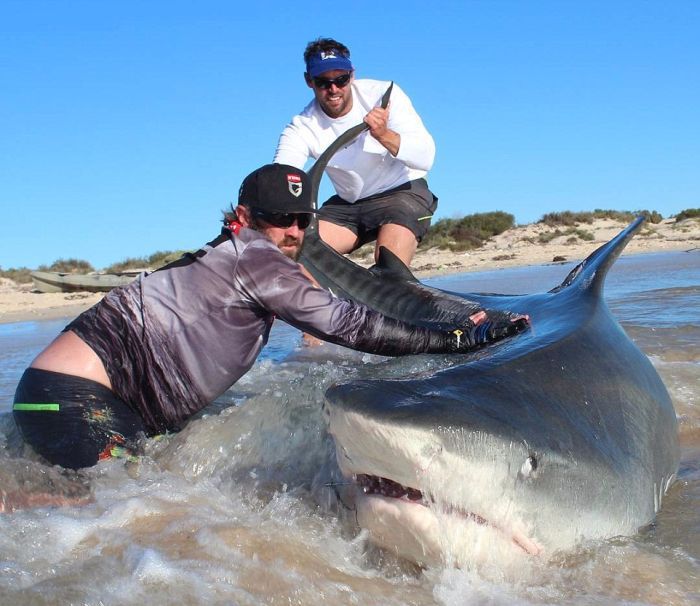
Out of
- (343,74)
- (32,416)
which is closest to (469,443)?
(32,416)

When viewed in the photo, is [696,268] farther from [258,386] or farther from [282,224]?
[282,224]

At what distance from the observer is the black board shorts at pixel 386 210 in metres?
6.05

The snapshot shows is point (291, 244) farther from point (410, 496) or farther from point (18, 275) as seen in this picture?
point (18, 275)

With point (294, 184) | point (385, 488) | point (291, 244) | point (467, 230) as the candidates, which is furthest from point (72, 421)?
point (467, 230)

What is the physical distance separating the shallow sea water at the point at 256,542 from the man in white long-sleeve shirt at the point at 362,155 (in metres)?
2.44

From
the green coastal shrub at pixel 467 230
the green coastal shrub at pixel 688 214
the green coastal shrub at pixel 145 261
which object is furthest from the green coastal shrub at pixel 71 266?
Result: the green coastal shrub at pixel 688 214

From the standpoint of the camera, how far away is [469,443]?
1917 millimetres

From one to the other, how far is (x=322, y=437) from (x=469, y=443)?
4.54 feet

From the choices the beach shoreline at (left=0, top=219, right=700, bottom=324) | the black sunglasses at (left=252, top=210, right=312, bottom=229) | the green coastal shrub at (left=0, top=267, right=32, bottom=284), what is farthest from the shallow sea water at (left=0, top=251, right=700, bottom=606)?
the green coastal shrub at (left=0, top=267, right=32, bottom=284)

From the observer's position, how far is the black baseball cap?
331 cm

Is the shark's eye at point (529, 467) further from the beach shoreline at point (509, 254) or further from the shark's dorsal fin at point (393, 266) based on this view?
the beach shoreline at point (509, 254)

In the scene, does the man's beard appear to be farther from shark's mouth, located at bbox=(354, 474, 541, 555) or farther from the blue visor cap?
the blue visor cap

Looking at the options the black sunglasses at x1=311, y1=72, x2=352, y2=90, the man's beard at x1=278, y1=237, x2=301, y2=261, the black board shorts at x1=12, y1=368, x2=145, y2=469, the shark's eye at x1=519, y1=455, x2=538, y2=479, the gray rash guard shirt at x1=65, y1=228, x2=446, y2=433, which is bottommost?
the black board shorts at x1=12, y1=368, x2=145, y2=469

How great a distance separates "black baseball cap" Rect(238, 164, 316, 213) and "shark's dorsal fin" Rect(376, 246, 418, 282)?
1.38m
